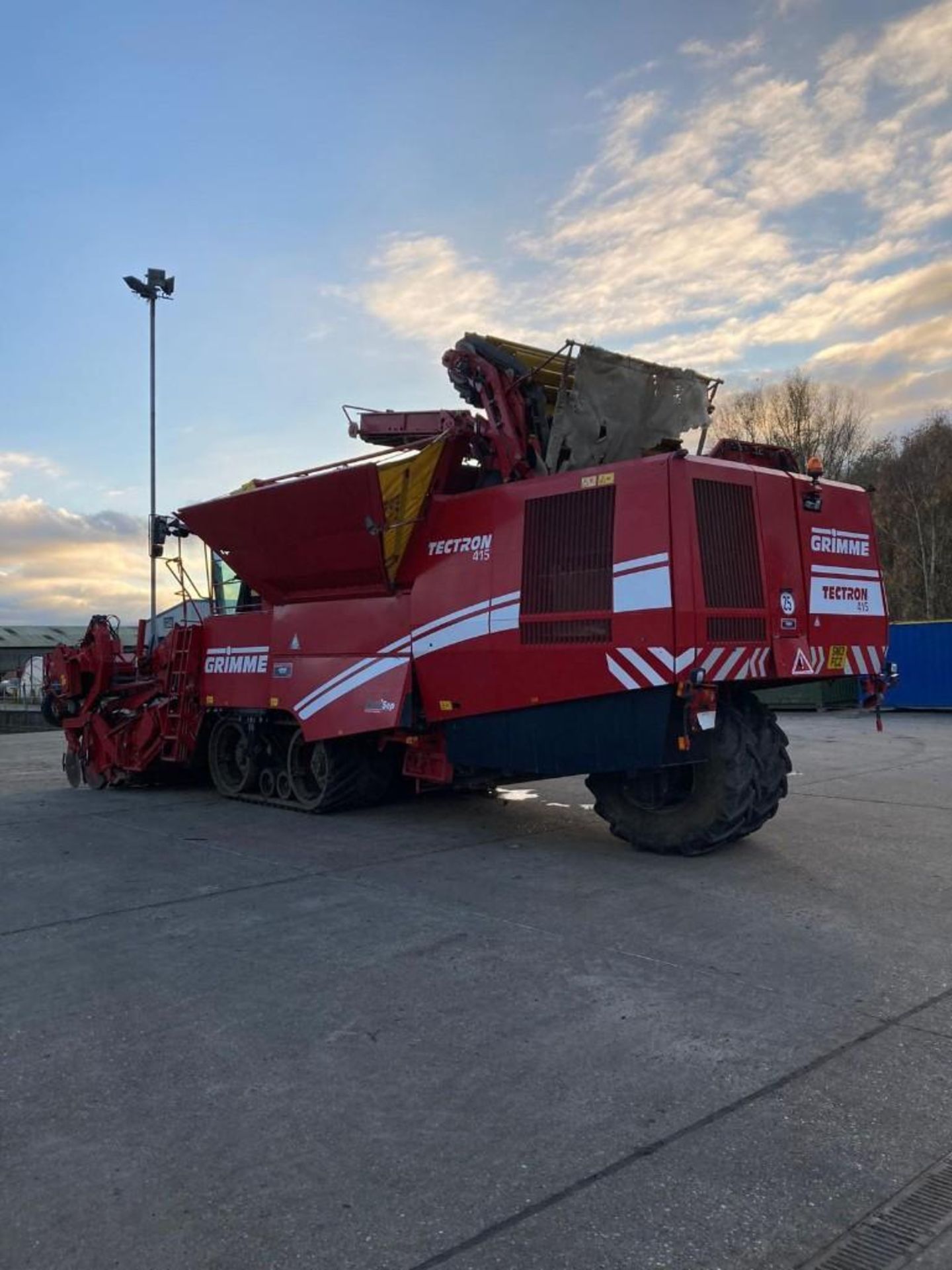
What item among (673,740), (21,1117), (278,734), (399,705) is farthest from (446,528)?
(21,1117)

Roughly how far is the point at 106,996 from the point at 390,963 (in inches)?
54.7

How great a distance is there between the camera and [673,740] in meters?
6.94

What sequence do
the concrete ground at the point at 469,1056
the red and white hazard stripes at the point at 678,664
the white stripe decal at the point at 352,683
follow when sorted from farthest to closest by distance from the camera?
the white stripe decal at the point at 352,683 → the red and white hazard stripes at the point at 678,664 → the concrete ground at the point at 469,1056

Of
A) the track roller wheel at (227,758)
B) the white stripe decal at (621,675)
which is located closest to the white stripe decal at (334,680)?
the track roller wheel at (227,758)

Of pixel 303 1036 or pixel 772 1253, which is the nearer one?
Answer: pixel 772 1253

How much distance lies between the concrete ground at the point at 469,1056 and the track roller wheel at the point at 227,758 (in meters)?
3.47

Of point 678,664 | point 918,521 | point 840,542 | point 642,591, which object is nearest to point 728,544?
point 642,591

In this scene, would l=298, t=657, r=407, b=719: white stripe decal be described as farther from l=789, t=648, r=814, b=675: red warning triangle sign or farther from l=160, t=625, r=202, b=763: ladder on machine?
l=789, t=648, r=814, b=675: red warning triangle sign

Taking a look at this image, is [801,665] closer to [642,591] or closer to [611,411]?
[642,591]

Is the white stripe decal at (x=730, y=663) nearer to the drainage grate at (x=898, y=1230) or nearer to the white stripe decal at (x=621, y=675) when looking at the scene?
the white stripe decal at (x=621, y=675)

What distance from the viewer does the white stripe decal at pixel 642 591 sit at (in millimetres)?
6770

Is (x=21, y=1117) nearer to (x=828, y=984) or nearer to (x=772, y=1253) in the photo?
(x=772, y=1253)

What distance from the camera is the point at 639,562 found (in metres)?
6.91

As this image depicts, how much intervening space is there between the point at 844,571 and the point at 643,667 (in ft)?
7.44
